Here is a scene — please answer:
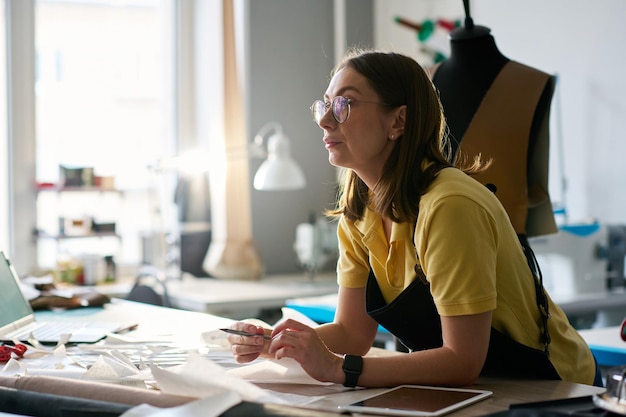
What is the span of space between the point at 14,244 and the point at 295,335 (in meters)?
3.22

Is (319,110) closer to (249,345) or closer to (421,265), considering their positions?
(421,265)

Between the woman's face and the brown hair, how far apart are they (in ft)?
0.05

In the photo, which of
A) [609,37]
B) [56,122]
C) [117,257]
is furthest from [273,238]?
[609,37]

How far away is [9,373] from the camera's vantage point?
5.44ft

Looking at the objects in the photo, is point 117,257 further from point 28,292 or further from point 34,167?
point 28,292

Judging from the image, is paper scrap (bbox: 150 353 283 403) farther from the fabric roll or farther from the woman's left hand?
the woman's left hand

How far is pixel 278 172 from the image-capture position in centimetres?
412

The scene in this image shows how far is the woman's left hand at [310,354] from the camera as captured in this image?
1.49 meters

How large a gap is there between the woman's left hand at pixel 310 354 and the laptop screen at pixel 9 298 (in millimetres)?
967

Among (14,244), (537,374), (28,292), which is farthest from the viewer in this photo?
(14,244)

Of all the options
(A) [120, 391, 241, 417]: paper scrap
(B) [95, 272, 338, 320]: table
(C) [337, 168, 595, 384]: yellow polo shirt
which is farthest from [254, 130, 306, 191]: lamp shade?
(A) [120, 391, 241, 417]: paper scrap

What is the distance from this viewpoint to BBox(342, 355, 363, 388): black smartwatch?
1487mm

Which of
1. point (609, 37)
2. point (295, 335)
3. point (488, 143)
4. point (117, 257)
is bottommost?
point (117, 257)

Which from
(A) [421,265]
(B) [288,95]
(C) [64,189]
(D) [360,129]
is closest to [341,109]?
(D) [360,129]
